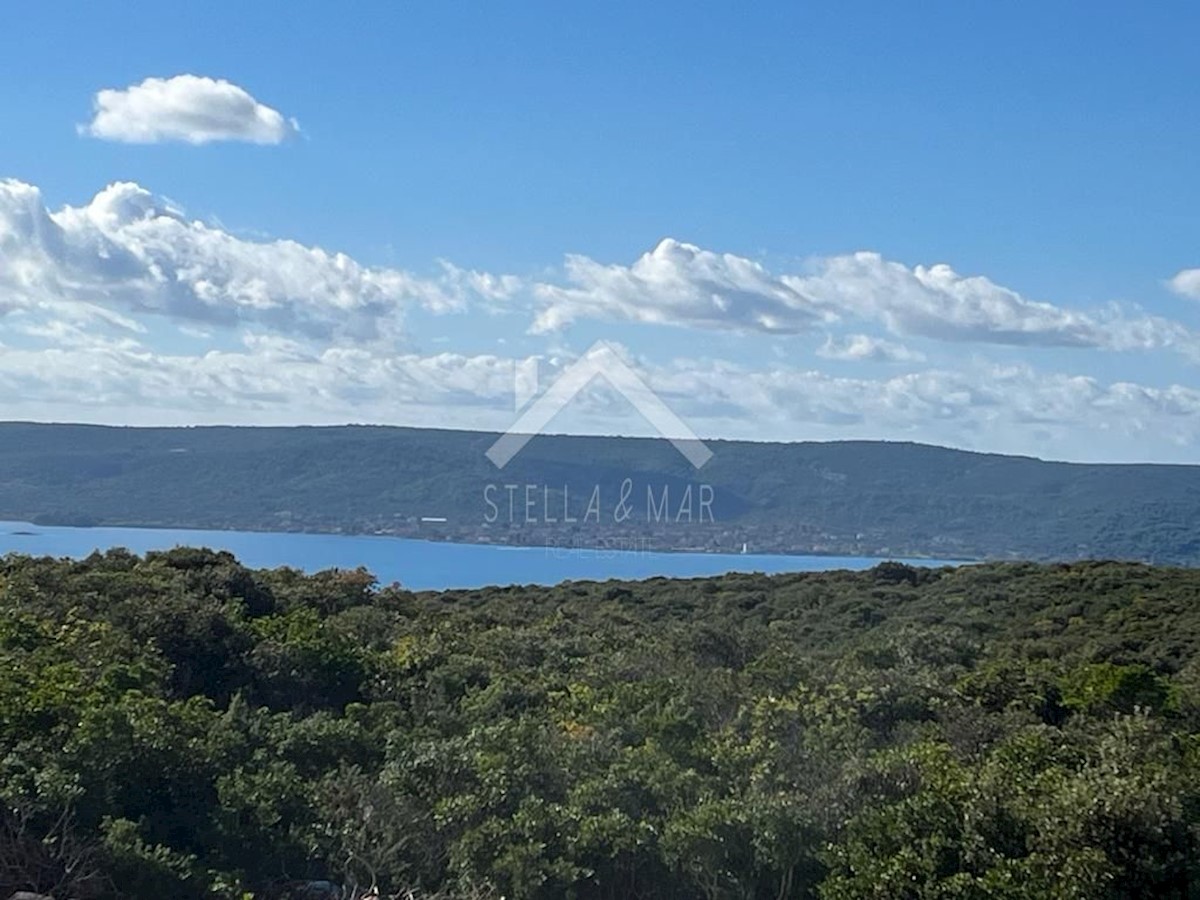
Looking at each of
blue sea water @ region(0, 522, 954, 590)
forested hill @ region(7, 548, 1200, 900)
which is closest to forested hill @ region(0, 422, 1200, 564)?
blue sea water @ region(0, 522, 954, 590)

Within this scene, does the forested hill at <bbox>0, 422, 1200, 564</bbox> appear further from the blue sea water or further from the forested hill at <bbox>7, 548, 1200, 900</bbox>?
the forested hill at <bbox>7, 548, 1200, 900</bbox>

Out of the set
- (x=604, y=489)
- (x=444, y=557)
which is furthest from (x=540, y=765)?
(x=604, y=489)

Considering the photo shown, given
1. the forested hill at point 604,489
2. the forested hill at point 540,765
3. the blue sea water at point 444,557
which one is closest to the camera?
the forested hill at point 540,765

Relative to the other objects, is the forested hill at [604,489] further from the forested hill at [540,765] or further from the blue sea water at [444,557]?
the forested hill at [540,765]

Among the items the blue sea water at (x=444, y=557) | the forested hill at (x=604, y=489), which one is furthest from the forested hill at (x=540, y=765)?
the forested hill at (x=604, y=489)

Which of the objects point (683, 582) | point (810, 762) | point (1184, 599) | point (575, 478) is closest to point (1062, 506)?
point (575, 478)

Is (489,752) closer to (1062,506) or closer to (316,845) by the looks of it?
(316,845)

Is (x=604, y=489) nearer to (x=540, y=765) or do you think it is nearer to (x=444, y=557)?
(x=444, y=557)
